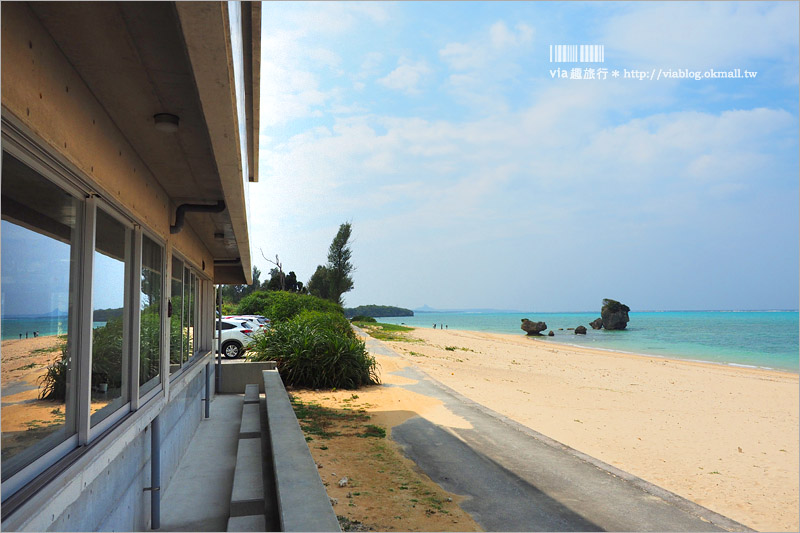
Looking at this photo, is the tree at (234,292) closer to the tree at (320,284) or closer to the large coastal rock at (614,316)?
the tree at (320,284)

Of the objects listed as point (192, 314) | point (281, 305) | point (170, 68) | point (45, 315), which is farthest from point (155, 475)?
point (281, 305)

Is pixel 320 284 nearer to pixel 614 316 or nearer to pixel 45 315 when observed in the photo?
pixel 614 316

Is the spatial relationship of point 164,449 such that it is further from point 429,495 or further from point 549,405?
point 549,405

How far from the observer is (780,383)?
19.0m

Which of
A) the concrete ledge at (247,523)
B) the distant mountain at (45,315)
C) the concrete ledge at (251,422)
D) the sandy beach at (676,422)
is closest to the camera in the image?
the distant mountain at (45,315)

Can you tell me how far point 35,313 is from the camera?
2.30 m

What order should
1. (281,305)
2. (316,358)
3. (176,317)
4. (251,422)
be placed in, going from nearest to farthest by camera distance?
(176,317), (251,422), (316,358), (281,305)

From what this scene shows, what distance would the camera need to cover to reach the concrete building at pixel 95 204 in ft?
6.71

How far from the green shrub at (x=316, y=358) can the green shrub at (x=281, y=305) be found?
30.6 feet

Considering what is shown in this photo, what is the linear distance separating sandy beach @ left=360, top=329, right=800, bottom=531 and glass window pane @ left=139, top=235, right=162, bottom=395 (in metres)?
5.08

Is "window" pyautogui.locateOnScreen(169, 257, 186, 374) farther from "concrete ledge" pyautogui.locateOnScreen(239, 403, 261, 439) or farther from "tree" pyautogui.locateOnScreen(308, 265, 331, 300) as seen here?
"tree" pyautogui.locateOnScreen(308, 265, 331, 300)

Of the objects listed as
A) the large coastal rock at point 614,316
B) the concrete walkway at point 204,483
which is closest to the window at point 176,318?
the concrete walkway at point 204,483

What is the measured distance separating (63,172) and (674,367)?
2506cm

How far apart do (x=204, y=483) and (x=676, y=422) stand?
871cm
